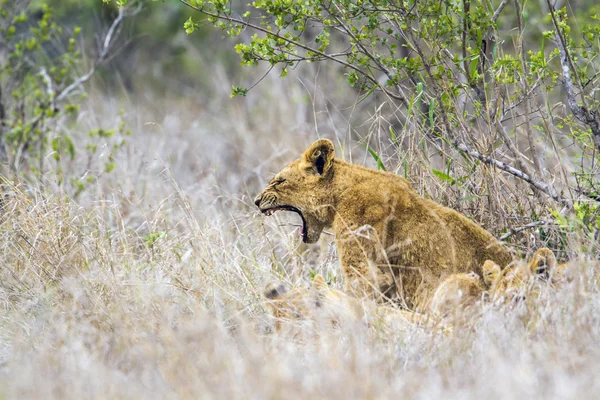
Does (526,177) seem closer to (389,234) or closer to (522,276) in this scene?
(522,276)

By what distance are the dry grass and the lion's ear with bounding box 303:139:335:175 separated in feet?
2.81

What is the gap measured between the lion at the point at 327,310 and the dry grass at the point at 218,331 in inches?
3.1

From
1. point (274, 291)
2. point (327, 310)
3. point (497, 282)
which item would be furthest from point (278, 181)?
point (497, 282)

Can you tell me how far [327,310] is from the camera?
438 centimetres

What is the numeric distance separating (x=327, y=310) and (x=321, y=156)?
1.01 m

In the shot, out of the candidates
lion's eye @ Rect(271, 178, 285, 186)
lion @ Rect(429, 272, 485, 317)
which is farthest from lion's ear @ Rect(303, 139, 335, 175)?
lion @ Rect(429, 272, 485, 317)

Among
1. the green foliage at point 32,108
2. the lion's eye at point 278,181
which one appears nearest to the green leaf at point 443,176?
the lion's eye at point 278,181

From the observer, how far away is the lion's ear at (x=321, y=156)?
488cm

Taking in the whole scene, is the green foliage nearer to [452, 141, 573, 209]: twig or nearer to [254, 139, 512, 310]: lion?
[254, 139, 512, 310]: lion

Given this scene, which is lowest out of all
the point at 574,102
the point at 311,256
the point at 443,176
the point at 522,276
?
the point at 311,256

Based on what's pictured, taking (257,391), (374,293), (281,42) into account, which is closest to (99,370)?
(257,391)

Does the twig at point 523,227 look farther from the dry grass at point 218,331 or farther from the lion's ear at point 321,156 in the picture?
the lion's ear at point 321,156

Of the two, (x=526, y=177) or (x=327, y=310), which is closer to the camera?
(x=327, y=310)

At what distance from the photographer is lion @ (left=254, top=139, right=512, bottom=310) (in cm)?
466
